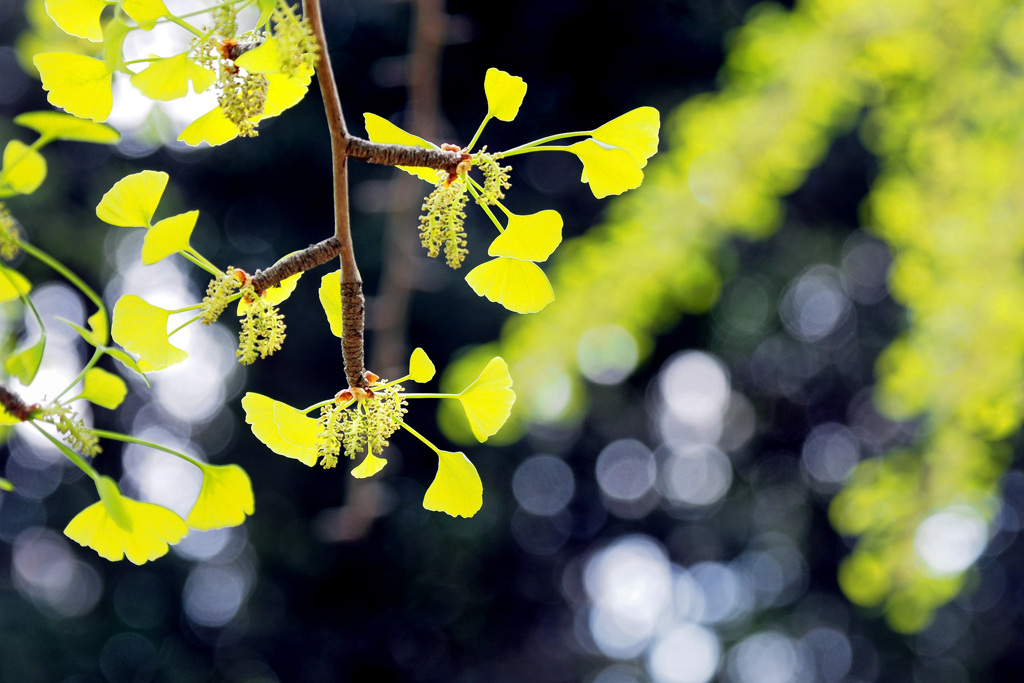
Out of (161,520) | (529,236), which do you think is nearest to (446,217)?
(529,236)

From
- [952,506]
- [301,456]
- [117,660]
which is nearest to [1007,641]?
[952,506]

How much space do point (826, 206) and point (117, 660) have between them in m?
2.49

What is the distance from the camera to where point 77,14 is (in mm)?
211

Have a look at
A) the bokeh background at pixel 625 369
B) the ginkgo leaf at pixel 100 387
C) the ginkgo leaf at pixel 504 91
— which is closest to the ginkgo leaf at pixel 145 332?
the ginkgo leaf at pixel 100 387

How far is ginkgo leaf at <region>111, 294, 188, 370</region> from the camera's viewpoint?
0.71ft

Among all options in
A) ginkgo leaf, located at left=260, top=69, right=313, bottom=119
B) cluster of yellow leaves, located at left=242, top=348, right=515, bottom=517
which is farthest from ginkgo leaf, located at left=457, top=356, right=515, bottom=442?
ginkgo leaf, located at left=260, top=69, right=313, bottom=119

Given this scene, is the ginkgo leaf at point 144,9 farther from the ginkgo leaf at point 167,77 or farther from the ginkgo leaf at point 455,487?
the ginkgo leaf at point 455,487

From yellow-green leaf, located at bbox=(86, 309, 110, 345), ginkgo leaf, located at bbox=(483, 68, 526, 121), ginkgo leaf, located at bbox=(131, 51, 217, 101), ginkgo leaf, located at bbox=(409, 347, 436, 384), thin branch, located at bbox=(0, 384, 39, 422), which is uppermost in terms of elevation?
ginkgo leaf, located at bbox=(483, 68, 526, 121)

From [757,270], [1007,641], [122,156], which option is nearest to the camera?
[122,156]

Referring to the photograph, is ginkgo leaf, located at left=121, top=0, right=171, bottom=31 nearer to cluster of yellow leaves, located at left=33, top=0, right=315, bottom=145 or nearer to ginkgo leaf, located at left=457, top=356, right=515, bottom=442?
cluster of yellow leaves, located at left=33, top=0, right=315, bottom=145

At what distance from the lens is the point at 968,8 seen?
767mm

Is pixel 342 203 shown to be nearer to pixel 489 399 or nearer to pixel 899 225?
pixel 489 399

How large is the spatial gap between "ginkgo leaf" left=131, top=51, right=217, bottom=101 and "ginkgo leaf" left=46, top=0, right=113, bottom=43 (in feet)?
0.10

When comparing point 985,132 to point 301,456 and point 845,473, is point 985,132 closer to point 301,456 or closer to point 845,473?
point 301,456
